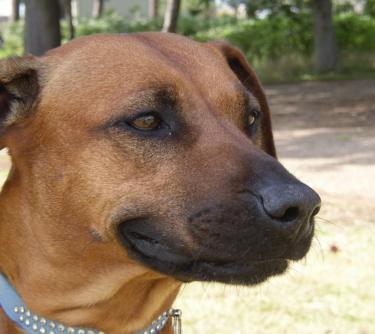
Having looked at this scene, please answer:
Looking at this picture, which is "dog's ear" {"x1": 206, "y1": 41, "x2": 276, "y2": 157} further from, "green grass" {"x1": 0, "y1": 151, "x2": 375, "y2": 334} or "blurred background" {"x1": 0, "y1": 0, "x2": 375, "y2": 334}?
"green grass" {"x1": 0, "y1": 151, "x2": 375, "y2": 334}

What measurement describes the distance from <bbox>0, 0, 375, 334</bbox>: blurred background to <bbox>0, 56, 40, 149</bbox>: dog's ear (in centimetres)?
159

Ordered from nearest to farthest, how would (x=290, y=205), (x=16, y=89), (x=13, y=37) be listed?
1. (x=290, y=205)
2. (x=16, y=89)
3. (x=13, y=37)

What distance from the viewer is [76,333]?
9.54 ft

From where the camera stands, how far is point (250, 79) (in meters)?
3.81

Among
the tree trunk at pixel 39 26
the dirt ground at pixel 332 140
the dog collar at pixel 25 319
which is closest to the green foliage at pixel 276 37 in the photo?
the dirt ground at pixel 332 140

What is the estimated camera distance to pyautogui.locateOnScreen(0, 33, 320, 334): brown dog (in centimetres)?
250

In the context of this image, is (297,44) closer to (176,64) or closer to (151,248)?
(176,64)

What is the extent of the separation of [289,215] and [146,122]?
2.44ft

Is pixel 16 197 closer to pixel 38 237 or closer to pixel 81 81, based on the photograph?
pixel 38 237

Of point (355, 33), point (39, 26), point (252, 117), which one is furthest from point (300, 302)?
point (355, 33)

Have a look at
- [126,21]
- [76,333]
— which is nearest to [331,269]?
[76,333]

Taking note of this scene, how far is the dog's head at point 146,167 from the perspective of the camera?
248cm

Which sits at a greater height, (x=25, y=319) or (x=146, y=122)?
(x=146, y=122)

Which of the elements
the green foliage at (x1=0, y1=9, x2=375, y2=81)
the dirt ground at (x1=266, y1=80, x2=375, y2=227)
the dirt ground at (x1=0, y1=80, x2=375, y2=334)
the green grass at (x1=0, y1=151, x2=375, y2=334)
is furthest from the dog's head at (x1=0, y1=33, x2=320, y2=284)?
the green foliage at (x1=0, y1=9, x2=375, y2=81)
